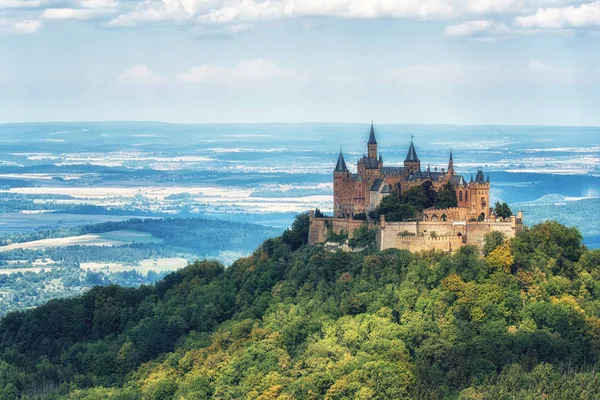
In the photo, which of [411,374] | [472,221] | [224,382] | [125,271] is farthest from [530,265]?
[125,271]

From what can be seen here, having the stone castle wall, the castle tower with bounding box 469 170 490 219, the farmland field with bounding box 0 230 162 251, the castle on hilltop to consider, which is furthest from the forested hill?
the farmland field with bounding box 0 230 162 251

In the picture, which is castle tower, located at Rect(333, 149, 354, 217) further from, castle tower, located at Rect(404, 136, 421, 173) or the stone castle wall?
the stone castle wall

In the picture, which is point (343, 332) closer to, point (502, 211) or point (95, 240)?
point (502, 211)

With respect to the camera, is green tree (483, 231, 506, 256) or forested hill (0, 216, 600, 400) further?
green tree (483, 231, 506, 256)

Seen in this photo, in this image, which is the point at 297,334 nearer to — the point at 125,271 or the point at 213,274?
the point at 213,274

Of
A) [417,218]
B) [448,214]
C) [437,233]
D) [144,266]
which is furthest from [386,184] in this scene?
[144,266]

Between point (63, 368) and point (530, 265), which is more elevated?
point (530, 265)

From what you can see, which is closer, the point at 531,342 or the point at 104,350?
the point at 531,342
